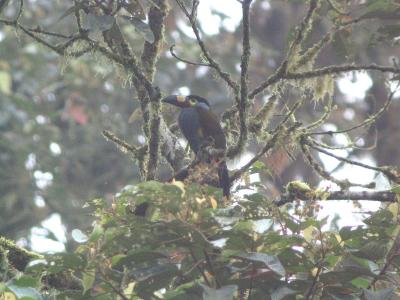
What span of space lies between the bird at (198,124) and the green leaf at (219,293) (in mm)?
1135

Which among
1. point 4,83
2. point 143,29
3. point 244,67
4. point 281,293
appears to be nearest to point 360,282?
point 281,293

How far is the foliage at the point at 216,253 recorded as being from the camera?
2.38 meters

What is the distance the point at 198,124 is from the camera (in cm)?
450

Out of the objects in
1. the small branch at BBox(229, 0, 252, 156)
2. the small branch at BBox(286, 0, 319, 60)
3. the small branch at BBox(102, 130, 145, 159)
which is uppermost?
the small branch at BBox(286, 0, 319, 60)

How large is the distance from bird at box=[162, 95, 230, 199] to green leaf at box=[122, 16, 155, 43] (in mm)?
589

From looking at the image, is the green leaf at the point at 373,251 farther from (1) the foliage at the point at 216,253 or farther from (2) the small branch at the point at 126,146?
(2) the small branch at the point at 126,146

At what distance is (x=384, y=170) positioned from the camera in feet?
11.2

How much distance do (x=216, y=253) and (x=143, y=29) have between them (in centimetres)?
124

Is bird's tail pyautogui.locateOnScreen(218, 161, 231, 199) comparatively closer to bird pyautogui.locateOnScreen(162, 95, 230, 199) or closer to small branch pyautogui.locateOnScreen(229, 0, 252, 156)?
bird pyautogui.locateOnScreen(162, 95, 230, 199)

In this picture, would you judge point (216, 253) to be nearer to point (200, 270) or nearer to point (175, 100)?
point (200, 270)

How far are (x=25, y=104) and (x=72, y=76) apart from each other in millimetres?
1195

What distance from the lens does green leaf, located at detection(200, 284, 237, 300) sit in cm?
226

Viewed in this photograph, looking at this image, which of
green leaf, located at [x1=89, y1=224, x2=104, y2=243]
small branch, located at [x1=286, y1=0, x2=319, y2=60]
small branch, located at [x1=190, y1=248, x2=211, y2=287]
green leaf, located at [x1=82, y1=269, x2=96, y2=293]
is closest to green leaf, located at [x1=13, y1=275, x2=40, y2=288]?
green leaf, located at [x1=82, y1=269, x2=96, y2=293]

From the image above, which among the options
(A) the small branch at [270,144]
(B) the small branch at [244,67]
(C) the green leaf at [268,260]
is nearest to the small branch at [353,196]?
(A) the small branch at [270,144]
